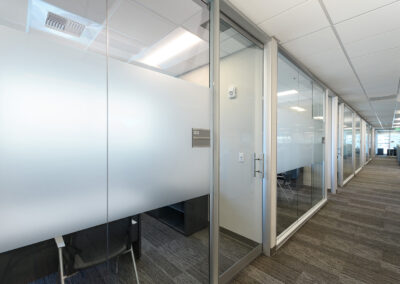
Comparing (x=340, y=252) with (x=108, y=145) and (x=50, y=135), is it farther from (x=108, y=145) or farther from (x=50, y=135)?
(x=50, y=135)

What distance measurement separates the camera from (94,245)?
1076 mm

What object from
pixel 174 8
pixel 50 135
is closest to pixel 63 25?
pixel 50 135

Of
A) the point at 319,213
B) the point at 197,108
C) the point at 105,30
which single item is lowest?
the point at 319,213

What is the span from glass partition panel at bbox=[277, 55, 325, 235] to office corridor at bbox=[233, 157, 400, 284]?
33cm

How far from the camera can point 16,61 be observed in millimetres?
812

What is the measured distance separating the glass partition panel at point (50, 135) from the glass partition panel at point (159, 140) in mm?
90

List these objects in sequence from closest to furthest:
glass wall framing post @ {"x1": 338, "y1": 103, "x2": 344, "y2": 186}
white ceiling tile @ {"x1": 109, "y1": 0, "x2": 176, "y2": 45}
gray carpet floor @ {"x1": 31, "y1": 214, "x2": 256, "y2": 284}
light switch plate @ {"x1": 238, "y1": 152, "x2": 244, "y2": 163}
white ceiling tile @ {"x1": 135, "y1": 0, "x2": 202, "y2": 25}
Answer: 1. gray carpet floor @ {"x1": 31, "y1": 214, "x2": 256, "y2": 284}
2. white ceiling tile @ {"x1": 109, "y1": 0, "x2": 176, "y2": 45}
3. white ceiling tile @ {"x1": 135, "y1": 0, "x2": 202, "y2": 25}
4. light switch plate @ {"x1": 238, "y1": 152, "x2": 244, "y2": 163}
5. glass wall framing post @ {"x1": 338, "y1": 103, "x2": 344, "y2": 186}

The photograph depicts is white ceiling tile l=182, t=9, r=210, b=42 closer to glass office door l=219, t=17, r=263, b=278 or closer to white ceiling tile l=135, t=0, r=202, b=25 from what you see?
white ceiling tile l=135, t=0, r=202, b=25

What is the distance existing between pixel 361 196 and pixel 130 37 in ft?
20.5

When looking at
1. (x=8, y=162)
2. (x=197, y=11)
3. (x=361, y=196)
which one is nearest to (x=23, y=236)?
(x=8, y=162)

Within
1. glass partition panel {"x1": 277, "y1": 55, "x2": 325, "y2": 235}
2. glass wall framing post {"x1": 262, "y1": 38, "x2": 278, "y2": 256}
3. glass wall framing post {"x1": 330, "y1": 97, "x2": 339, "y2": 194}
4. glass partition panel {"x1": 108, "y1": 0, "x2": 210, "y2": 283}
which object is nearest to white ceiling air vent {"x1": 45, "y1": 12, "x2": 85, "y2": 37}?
glass partition panel {"x1": 108, "y1": 0, "x2": 210, "y2": 283}

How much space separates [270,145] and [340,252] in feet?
5.39

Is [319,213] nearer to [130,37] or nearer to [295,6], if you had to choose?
[295,6]

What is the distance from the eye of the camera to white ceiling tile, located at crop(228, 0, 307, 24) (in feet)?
5.63
